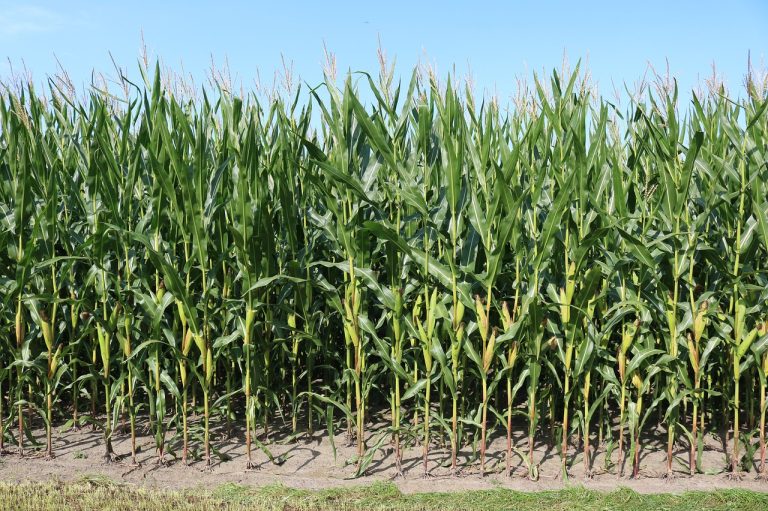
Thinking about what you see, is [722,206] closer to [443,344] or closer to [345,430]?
[443,344]

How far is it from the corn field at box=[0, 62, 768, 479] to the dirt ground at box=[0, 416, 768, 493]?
0.08 m

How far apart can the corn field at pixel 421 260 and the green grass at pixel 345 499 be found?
0.31 m

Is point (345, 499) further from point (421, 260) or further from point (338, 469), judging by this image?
point (421, 260)

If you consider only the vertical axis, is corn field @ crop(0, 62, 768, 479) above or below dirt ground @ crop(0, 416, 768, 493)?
above

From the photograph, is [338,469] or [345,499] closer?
[345,499]

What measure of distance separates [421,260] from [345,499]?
141 cm

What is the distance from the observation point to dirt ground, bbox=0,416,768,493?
464cm

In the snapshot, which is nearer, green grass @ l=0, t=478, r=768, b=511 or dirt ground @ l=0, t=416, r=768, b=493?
green grass @ l=0, t=478, r=768, b=511

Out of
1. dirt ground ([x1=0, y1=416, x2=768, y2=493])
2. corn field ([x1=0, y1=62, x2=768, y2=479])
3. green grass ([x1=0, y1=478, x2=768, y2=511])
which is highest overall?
corn field ([x1=0, y1=62, x2=768, y2=479])

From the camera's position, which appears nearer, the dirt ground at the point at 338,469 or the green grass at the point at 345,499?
the green grass at the point at 345,499

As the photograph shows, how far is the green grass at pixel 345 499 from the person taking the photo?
→ 4.28m

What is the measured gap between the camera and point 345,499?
4.40 metres

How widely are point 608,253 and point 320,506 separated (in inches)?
85.8

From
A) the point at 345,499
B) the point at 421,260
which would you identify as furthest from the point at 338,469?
the point at 421,260
